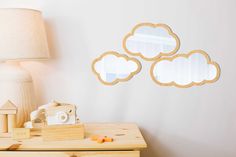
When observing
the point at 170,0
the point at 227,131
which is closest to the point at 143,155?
the point at 227,131

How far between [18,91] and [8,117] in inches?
5.7

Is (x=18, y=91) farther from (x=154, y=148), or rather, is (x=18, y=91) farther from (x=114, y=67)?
(x=154, y=148)

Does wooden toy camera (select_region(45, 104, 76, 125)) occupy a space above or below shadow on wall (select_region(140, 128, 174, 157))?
above

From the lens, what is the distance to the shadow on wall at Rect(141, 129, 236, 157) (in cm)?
192

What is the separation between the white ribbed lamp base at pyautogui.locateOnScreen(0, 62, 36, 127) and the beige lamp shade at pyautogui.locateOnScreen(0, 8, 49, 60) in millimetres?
115

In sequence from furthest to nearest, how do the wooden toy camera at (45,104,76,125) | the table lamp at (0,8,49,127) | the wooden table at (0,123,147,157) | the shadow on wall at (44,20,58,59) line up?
1. the shadow on wall at (44,20,58,59)
2. the table lamp at (0,8,49,127)
3. the wooden toy camera at (45,104,76,125)
4. the wooden table at (0,123,147,157)

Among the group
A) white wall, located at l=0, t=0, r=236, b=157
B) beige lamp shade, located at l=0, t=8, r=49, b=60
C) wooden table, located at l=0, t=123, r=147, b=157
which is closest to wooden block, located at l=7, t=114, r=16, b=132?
wooden table, located at l=0, t=123, r=147, b=157

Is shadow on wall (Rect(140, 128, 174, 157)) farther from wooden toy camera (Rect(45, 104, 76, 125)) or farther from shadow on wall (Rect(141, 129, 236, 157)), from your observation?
wooden toy camera (Rect(45, 104, 76, 125))

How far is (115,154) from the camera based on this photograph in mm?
1293

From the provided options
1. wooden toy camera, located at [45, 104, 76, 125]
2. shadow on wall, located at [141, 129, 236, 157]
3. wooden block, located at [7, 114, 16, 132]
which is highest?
wooden toy camera, located at [45, 104, 76, 125]

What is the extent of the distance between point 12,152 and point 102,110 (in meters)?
0.71

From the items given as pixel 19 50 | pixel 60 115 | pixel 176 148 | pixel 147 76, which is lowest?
pixel 176 148

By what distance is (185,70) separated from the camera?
1902mm

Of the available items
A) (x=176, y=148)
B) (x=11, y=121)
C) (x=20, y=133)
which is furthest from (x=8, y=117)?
(x=176, y=148)
